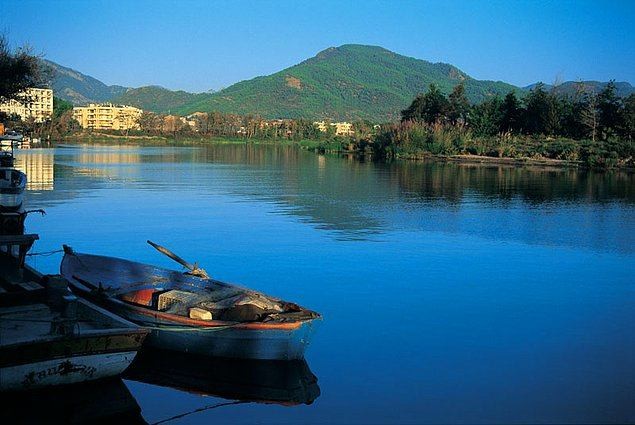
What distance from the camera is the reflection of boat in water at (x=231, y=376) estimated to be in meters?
9.38

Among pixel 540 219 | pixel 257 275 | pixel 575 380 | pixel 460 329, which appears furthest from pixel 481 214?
pixel 575 380

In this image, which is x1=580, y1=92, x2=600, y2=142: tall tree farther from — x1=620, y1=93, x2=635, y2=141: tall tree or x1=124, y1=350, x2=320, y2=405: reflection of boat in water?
x1=124, y1=350, x2=320, y2=405: reflection of boat in water

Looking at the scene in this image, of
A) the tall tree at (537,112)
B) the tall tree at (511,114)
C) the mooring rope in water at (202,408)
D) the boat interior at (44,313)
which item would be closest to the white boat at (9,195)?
the boat interior at (44,313)

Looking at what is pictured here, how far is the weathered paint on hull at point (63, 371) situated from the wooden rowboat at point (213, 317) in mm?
1143

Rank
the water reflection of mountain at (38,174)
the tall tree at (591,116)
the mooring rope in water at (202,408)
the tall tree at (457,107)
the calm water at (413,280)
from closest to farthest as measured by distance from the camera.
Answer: the mooring rope in water at (202,408) → the calm water at (413,280) → the water reflection of mountain at (38,174) → the tall tree at (591,116) → the tall tree at (457,107)

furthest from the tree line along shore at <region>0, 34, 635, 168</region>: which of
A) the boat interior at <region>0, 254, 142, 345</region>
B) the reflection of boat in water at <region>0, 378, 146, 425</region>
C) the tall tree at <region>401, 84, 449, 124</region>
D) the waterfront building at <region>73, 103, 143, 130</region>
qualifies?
the waterfront building at <region>73, 103, 143, 130</region>

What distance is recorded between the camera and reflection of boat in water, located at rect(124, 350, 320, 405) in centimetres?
938

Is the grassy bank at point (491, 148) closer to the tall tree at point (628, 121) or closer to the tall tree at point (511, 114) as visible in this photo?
the tall tree at point (628, 121)

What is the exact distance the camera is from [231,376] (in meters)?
9.73

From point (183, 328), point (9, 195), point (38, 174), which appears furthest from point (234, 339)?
point (38, 174)

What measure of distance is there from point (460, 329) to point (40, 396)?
7.24 metres

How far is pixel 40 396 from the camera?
8.50m

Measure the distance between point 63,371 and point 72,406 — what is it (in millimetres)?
529

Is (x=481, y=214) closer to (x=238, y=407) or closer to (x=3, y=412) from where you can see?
(x=238, y=407)
